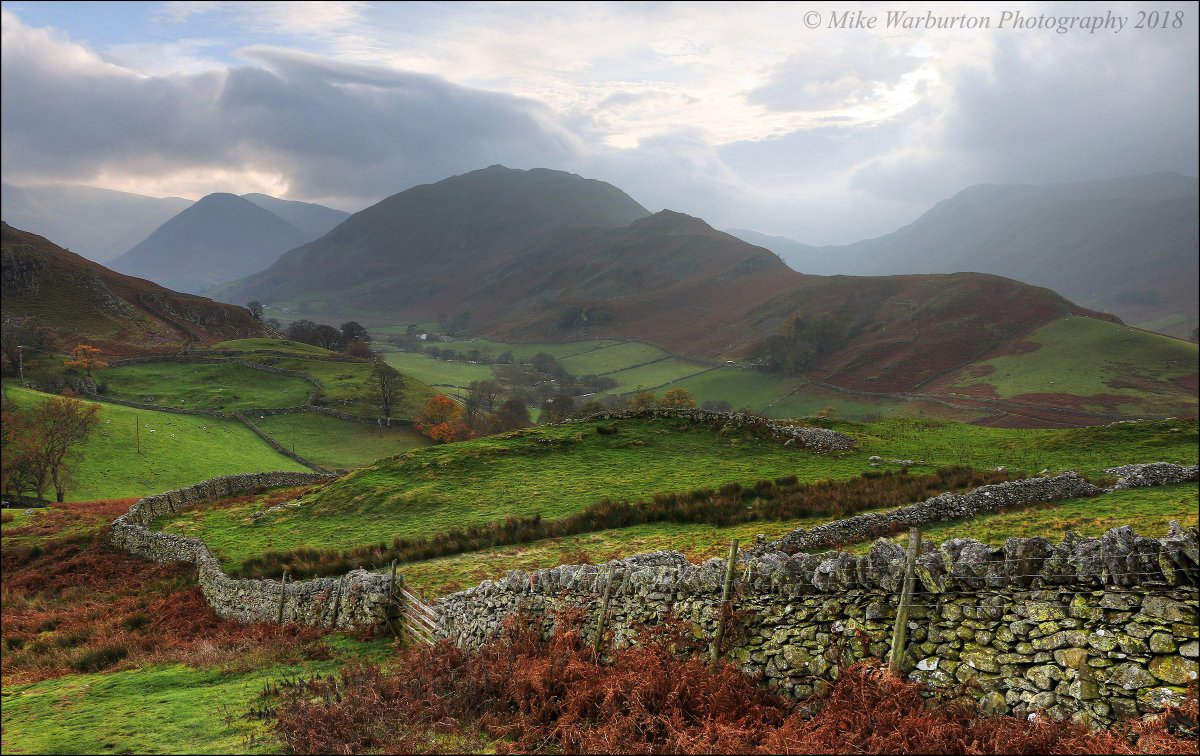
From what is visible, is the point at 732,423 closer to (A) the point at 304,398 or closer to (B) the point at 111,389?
(A) the point at 304,398

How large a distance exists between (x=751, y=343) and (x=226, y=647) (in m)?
163

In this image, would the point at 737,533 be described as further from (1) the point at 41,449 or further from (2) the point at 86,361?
(2) the point at 86,361

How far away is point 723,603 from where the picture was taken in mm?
8836

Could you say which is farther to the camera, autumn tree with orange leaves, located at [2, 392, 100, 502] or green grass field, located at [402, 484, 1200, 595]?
autumn tree with orange leaves, located at [2, 392, 100, 502]

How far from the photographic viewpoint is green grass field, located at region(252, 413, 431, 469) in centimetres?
6888

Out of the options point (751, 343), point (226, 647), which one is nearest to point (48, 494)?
point (226, 647)

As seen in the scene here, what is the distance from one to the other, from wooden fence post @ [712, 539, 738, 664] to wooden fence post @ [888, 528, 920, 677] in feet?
7.20

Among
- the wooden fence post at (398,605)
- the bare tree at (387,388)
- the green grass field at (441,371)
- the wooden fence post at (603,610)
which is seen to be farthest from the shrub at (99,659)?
the green grass field at (441,371)

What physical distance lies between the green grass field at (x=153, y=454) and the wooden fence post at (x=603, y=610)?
53.8 meters

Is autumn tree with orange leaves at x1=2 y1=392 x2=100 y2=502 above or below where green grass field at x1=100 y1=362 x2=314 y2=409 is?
below

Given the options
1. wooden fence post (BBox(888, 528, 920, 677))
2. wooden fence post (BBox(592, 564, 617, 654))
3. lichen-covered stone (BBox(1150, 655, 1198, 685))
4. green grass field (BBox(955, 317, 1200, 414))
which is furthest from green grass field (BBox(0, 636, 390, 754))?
green grass field (BBox(955, 317, 1200, 414))

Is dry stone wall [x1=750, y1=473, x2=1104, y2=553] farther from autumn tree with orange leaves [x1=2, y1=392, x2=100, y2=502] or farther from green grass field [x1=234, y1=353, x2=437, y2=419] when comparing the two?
green grass field [x1=234, y1=353, x2=437, y2=419]

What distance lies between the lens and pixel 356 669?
36.9 feet

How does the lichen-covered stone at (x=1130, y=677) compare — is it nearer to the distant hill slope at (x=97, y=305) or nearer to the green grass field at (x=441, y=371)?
the green grass field at (x=441, y=371)
